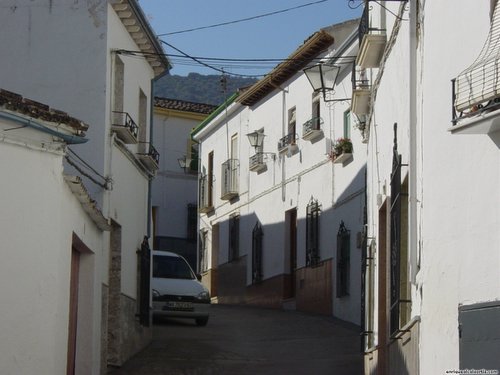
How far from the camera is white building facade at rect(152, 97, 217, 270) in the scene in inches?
1599

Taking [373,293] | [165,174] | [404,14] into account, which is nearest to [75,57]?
[373,293]

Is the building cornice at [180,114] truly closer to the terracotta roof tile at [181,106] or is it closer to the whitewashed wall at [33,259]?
the terracotta roof tile at [181,106]

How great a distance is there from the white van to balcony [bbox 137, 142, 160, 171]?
3.59m

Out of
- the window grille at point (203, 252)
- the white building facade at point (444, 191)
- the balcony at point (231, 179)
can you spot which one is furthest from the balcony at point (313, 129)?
the white building facade at point (444, 191)

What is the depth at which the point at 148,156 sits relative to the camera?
21375 mm

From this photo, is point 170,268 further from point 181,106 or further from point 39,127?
point 181,106

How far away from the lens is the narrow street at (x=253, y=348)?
60.4 feet

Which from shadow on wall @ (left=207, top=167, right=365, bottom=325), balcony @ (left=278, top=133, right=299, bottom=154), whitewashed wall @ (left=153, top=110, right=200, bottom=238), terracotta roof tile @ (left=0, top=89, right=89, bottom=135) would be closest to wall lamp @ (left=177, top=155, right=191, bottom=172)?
whitewashed wall @ (left=153, top=110, right=200, bottom=238)

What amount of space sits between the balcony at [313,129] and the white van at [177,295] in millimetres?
4902

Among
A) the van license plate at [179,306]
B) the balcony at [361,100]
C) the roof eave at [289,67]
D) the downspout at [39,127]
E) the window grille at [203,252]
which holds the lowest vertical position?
the van license plate at [179,306]

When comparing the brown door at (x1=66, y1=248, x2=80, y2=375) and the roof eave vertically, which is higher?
the roof eave

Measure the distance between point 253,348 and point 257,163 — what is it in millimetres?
12634

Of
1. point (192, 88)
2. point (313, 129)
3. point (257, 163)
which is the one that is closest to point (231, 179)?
point (257, 163)

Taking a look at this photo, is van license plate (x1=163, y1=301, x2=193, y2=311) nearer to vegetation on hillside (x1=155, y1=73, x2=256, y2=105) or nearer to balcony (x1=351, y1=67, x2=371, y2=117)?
balcony (x1=351, y1=67, x2=371, y2=117)
